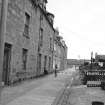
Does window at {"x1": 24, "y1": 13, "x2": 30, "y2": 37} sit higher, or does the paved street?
window at {"x1": 24, "y1": 13, "x2": 30, "y2": 37}

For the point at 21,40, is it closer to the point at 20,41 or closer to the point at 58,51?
the point at 20,41

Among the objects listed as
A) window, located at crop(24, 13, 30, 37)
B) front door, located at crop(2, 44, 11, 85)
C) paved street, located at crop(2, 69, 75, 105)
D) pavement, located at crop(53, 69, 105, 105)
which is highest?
window, located at crop(24, 13, 30, 37)

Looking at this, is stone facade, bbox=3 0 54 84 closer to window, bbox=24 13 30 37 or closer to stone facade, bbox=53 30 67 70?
window, bbox=24 13 30 37

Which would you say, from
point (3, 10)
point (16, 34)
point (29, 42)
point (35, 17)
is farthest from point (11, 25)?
point (3, 10)

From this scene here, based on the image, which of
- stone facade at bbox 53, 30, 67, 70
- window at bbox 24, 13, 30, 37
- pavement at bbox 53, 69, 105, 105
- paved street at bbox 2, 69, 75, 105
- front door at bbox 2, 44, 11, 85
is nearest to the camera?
paved street at bbox 2, 69, 75, 105

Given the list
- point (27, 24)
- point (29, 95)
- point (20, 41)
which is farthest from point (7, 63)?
point (27, 24)

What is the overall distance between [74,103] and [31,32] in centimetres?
972

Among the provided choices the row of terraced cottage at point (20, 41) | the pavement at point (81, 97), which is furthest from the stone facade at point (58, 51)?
the pavement at point (81, 97)

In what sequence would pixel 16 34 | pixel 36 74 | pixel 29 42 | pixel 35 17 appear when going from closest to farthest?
pixel 16 34 → pixel 29 42 → pixel 35 17 → pixel 36 74

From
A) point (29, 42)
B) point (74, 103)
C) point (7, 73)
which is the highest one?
point (29, 42)

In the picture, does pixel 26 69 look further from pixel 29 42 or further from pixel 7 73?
pixel 7 73

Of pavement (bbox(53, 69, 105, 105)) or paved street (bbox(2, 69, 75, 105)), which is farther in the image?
pavement (bbox(53, 69, 105, 105))

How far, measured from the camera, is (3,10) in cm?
229

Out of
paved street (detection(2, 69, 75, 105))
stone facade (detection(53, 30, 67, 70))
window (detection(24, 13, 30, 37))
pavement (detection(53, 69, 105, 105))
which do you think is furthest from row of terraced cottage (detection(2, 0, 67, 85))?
stone facade (detection(53, 30, 67, 70))
